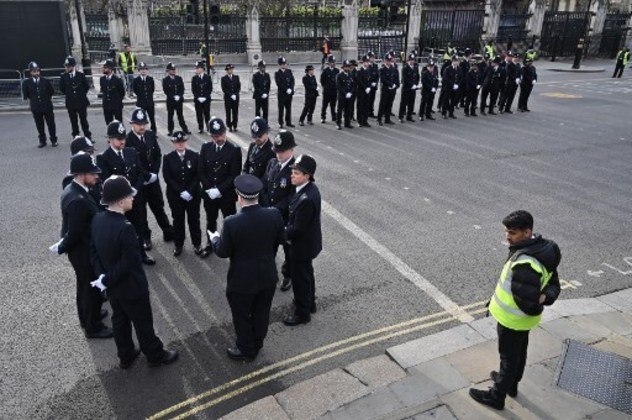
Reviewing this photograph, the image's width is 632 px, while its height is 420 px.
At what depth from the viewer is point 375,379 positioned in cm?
476

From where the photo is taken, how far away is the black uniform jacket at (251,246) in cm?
460

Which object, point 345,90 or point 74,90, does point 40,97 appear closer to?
point 74,90

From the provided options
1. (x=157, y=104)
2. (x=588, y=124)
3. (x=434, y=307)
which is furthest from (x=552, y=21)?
(x=434, y=307)

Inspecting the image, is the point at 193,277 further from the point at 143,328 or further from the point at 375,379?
the point at 375,379

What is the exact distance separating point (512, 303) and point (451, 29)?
113ft

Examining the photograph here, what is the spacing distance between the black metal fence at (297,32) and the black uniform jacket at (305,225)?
27.8 metres

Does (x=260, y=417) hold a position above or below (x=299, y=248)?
below

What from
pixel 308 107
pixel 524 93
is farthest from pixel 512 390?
pixel 524 93

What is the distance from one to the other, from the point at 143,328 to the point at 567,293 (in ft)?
17.5

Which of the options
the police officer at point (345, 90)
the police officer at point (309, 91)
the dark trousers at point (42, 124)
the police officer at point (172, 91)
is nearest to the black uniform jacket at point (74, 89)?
the dark trousers at point (42, 124)

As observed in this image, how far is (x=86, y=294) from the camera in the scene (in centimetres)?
540

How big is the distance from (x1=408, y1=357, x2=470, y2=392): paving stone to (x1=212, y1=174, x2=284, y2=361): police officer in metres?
1.63

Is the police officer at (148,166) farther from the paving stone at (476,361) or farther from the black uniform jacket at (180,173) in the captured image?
the paving stone at (476,361)

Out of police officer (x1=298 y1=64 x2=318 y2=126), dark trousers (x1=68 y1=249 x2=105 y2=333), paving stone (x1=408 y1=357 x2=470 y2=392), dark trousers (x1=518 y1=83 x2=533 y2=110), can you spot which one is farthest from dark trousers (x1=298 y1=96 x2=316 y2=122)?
paving stone (x1=408 y1=357 x2=470 y2=392)
